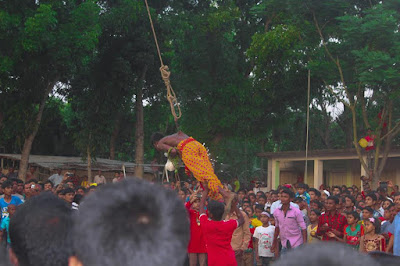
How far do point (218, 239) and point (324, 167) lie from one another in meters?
23.7

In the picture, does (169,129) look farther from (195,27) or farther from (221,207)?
(221,207)

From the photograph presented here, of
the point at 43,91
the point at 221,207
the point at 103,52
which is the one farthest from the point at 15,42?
the point at 221,207

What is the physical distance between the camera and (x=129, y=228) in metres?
1.85

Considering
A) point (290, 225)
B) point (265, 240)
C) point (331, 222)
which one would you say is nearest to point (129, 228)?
point (331, 222)

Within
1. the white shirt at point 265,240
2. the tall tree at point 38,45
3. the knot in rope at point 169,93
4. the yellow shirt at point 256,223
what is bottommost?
the white shirt at point 265,240

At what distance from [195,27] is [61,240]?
22169 mm

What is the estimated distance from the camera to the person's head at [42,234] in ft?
7.47

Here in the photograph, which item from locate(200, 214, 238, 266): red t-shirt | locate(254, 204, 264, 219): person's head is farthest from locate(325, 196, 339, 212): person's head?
locate(200, 214, 238, 266): red t-shirt

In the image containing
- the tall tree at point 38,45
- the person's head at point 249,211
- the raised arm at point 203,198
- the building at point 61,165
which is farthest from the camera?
the building at point 61,165

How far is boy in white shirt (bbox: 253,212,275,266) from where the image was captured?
9.89 metres

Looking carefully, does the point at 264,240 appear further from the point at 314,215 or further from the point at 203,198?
the point at 203,198

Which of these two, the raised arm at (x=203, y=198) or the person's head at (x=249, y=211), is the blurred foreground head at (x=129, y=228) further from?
the person's head at (x=249, y=211)

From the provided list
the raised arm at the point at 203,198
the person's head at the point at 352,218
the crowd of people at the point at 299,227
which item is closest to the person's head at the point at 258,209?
the crowd of people at the point at 299,227

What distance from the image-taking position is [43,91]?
20719 millimetres
